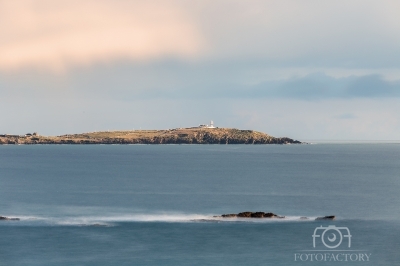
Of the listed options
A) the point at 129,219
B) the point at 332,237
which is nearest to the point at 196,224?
the point at 129,219

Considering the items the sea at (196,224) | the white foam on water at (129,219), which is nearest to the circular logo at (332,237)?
the sea at (196,224)

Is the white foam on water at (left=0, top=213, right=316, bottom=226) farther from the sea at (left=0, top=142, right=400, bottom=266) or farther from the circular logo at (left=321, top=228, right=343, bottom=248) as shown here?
the circular logo at (left=321, top=228, right=343, bottom=248)

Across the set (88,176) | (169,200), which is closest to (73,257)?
(169,200)

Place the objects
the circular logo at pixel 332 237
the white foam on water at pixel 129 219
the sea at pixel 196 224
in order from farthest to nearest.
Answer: the white foam on water at pixel 129 219 → the circular logo at pixel 332 237 → the sea at pixel 196 224

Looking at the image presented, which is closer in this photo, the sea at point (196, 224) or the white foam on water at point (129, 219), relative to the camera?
the sea at point (196, 224)

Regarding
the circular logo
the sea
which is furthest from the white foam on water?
the circular logo

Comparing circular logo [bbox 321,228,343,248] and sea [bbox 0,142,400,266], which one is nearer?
sea [bbox 0,142,400,266]

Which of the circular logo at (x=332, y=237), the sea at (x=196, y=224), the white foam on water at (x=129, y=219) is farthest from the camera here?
the white foam on water at (x=129, y=219)

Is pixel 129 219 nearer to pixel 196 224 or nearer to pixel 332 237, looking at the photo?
pixel 196 224

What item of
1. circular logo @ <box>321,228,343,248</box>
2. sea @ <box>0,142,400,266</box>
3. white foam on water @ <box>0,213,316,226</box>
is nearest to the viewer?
sea @ <box>0,142,400,266</box>

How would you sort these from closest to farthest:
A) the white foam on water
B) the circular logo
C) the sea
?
1. the sea
2. the circular logo
3. the white foam on water

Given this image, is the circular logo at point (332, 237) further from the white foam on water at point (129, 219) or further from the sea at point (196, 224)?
the white foam on water at point (129, 219)

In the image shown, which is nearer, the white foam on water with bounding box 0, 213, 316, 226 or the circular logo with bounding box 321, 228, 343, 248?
the circular logo with bounding box 321, 228, 343, 248

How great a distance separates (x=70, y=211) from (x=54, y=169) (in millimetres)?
85438
